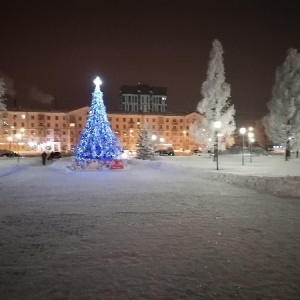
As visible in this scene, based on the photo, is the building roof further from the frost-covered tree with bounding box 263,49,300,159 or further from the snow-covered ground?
the snow-covered ground

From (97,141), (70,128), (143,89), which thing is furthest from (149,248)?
(143,89)

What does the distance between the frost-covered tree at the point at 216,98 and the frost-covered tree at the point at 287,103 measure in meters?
4.80

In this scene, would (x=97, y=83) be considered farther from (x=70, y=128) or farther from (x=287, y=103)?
(x=70, y=128)

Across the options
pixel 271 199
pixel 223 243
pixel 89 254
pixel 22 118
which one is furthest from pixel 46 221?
pixel 22 118

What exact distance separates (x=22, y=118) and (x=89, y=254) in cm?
11067

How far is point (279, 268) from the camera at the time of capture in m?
5.64

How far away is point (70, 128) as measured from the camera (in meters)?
114

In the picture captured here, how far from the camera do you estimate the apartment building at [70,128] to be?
10919 cm

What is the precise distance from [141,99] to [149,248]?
460 feet

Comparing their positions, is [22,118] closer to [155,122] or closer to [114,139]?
[155,122]

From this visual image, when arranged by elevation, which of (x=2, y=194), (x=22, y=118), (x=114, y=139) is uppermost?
(x=22, y=118)

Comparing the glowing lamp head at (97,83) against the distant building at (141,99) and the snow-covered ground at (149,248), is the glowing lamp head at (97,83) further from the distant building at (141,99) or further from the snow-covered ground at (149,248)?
the distant building at (141,99)

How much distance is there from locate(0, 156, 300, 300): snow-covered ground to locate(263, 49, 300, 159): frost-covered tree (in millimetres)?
30041

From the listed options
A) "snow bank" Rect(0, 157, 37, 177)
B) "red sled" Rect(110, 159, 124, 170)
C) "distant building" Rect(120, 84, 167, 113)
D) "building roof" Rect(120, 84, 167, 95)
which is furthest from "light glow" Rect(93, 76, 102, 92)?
"building roof" Rect(120, 84, 167, 95)
